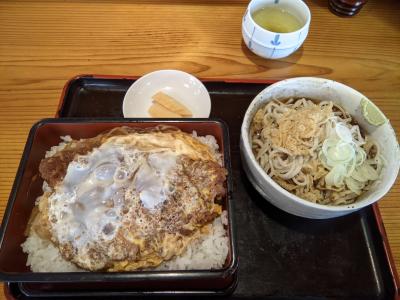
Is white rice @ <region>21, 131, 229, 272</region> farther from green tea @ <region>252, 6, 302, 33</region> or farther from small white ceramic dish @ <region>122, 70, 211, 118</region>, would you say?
green tea @ <region>252, 6, 302, 33</region>

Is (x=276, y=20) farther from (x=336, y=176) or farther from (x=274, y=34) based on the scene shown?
(x=336, y=176)

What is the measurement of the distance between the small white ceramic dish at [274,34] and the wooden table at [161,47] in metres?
0.16

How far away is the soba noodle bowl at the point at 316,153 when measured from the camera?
1371 millimetres

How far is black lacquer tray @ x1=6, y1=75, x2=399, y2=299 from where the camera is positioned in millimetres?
1294

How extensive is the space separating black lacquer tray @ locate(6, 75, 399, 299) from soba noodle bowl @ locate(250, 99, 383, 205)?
15cm

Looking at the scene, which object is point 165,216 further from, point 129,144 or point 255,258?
point 255,258

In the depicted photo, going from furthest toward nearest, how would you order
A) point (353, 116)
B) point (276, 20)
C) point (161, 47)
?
point (161, 47) < point (276, 20) < point (353, 116)

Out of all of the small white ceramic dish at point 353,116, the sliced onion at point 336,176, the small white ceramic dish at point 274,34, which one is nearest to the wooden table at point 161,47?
the small white ceramic dish at point 274,34

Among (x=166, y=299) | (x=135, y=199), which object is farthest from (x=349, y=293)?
(x=135, y=199)

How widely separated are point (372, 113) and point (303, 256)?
708mm

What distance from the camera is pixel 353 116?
1.54 m

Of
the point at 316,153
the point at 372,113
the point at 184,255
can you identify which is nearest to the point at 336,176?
the point at 316,153

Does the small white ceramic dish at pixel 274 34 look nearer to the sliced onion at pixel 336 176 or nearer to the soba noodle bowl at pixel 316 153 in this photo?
the soba noodle bowl at pixel 316 153

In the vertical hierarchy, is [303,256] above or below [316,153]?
below
